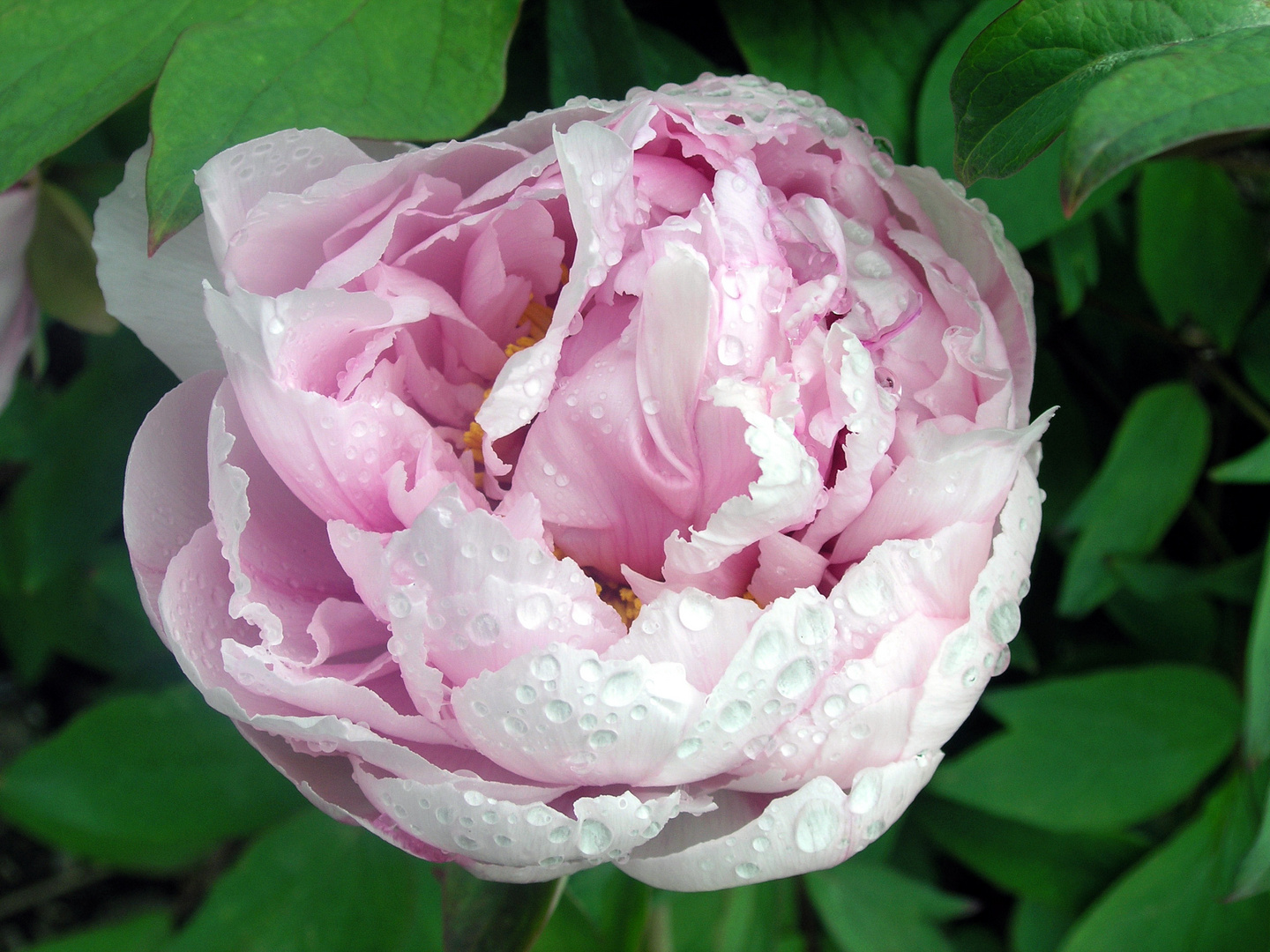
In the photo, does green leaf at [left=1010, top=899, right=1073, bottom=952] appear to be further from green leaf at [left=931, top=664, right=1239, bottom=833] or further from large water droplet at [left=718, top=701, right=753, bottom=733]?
large water droplet at [left=718, top=701, right=753, bottom=733]

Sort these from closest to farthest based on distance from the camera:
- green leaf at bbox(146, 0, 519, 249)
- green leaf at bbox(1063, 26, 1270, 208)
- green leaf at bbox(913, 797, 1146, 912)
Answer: green leaf at bbox(1063, 26, 1270, 208)
green leaf at bbox(146, 0, 519, 249)
green leaf at bbox(913, 797, 1146, 912)

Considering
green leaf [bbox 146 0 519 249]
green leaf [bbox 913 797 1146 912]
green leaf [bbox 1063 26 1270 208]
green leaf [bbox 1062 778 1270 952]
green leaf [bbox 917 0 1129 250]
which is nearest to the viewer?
green leaf [bbox 1063 26 1270 208]

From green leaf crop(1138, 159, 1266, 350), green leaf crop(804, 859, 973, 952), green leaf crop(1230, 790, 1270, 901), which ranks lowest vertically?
green leaf crop(804, 859, 973, 952)

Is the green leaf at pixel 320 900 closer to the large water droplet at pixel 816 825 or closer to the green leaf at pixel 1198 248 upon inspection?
the large water droplet at pixel 816 825

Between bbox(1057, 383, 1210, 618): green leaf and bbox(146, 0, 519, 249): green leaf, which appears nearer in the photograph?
bbox(146, 0, 519, 249): green leaf

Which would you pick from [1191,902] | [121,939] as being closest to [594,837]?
[1191,902]

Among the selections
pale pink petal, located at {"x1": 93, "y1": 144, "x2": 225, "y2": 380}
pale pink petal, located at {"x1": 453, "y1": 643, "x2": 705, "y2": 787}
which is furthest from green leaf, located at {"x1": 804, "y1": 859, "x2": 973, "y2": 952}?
pale pink petal, located at {"x1": 93, "y1": 144, "x2": 225, "y2": 380}

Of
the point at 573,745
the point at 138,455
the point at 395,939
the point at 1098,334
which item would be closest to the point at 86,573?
the point at 395,939

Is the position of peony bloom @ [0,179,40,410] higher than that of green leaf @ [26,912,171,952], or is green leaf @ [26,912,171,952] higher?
peony bloom @ [0,179,40,410]
